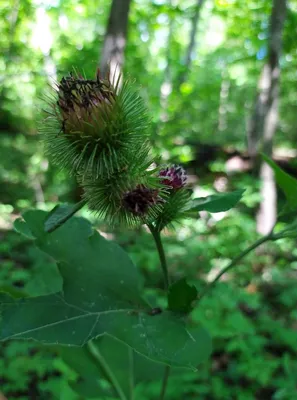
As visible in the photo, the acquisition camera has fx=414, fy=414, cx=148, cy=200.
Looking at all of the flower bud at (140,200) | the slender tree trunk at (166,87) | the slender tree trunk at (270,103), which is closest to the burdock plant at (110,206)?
the flower bud at (140,200)

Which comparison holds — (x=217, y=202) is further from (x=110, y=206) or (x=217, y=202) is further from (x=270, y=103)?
(x=270, y=103)

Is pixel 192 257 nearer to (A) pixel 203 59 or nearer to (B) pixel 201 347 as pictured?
(B) pixel 201 347

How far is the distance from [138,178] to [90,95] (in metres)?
0.20

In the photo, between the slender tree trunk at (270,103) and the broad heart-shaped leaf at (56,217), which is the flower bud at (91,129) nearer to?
the broad heart-shaped leaf at (56,217)

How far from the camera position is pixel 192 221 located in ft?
19.5

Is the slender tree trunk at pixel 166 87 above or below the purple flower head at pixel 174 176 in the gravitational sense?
above

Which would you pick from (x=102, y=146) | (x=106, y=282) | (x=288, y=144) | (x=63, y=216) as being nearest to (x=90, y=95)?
(x=102, y=146)

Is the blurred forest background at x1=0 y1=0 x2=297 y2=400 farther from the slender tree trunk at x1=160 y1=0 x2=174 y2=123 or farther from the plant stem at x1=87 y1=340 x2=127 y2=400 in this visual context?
the plant stem at x1=87 y1=340 x2=127 y2=400

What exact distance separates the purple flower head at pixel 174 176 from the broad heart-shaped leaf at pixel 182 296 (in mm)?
220

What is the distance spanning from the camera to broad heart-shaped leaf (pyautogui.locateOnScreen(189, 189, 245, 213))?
39.0 inches

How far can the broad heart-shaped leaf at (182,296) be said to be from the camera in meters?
0.91

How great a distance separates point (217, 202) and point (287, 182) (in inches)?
9.7

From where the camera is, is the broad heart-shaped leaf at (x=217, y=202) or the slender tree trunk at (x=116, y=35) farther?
the slender tree trunk at (x=116, y=35)

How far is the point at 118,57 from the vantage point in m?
5.11
